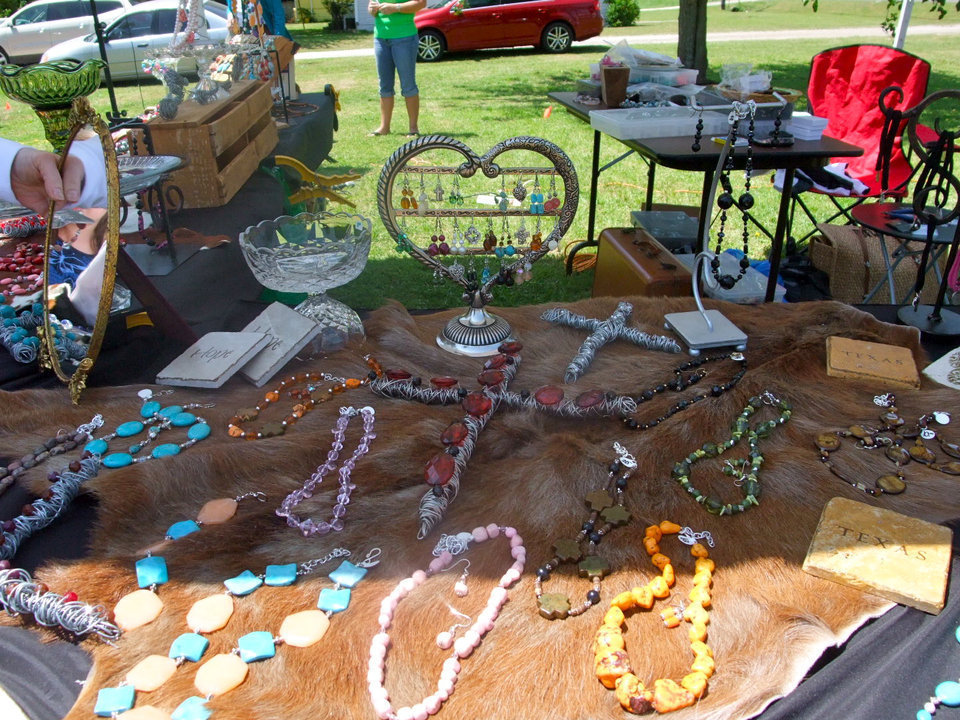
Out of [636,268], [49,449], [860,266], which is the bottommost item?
[860,266]

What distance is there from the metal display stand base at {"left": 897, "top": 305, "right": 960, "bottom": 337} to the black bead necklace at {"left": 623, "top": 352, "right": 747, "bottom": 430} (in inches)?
26.5

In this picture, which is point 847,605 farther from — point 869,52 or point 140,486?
point 869,52

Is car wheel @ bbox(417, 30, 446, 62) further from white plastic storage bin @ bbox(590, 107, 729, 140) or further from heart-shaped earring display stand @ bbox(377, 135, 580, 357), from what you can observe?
heart-shaped earring display stand @ bbox(377, 135, 580, 357)

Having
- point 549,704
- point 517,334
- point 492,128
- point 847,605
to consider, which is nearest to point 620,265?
point 517,334

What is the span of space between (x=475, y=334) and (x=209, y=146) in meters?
1.59

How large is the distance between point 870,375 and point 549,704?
48.0 inches

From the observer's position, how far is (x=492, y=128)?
7.00 meters

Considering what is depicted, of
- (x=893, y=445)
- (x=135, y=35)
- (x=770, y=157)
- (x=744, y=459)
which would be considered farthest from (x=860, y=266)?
(x=135, y=35)

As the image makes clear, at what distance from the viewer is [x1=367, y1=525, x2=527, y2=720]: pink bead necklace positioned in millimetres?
994

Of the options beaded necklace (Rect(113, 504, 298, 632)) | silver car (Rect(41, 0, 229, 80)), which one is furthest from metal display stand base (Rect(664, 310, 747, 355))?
silver car (Rect(41, 0, 229, 80))

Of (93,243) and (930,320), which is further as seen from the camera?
(930,320)

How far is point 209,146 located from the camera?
2814 millimetres

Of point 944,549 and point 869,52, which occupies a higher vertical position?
point 869,52

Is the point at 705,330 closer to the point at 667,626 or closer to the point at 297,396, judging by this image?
the point at 667,626
